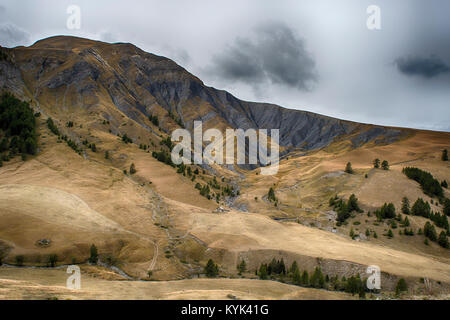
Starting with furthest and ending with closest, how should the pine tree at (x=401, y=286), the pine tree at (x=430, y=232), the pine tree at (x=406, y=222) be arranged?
the pine tree at (x=406, y=222)
the pine tree at (x=430, y=232)
the pine tree at (x=401, y=286)

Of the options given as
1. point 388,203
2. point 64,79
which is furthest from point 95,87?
point 388,203

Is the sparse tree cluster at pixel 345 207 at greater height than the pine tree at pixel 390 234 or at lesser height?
greater

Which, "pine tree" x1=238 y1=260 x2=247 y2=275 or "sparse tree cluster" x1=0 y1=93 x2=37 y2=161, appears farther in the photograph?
"sparse tree cluster" x1=0 y1=93 x2=37 y2=161

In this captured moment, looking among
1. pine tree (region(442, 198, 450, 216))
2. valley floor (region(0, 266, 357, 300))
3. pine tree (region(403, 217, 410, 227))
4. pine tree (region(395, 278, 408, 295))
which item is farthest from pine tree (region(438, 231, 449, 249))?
valley floor (region(0, 266, 357, 300))

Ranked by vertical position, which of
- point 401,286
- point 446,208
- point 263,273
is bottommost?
A: point 401,286

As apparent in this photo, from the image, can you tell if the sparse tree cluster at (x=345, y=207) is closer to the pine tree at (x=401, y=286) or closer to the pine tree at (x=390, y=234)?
the pine tree at (x=390, y=234)

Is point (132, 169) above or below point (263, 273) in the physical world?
above

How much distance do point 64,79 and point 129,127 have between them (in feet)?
233

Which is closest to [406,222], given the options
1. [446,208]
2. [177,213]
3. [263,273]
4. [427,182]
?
[446,208]

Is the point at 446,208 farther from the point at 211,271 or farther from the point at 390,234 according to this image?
the point at 211,271

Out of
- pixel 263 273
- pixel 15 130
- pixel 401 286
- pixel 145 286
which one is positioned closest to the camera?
pixel 145 286
